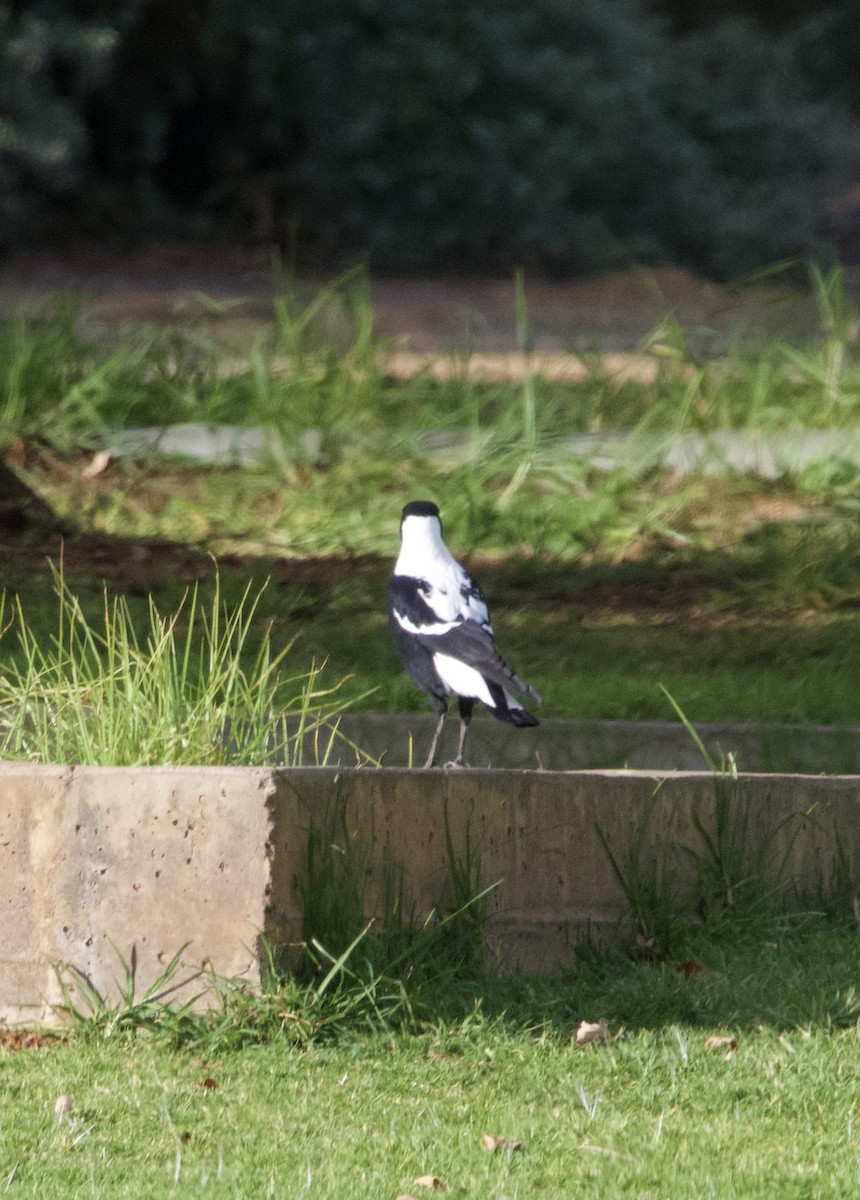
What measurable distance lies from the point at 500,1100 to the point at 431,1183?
48 cm

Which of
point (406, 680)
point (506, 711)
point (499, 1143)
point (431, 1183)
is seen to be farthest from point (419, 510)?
point (431, 1183)

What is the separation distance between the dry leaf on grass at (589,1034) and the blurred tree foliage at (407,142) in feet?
49.3

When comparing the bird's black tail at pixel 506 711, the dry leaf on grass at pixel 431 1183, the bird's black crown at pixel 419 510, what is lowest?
the dry leaf on grass at pixel 431 1183

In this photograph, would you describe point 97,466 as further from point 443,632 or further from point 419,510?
point 443,632

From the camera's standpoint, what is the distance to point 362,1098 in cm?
384

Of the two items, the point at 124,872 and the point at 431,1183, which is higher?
the point at 124,872

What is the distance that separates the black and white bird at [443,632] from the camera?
4.52 meters

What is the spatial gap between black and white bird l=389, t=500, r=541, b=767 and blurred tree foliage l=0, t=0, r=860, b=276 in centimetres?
1396

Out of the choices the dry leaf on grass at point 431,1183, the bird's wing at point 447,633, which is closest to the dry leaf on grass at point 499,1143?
the dry leaf on grass at point 431,1183

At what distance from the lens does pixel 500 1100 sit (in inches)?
152

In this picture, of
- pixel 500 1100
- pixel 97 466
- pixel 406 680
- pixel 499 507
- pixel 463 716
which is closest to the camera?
pixel 500 1100

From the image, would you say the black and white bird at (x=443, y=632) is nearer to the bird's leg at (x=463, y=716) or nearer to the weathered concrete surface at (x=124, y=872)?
the bird's leg at (x=463, y=716)

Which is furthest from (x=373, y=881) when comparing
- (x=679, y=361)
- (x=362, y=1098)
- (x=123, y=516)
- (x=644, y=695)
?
(x=679, y=361)

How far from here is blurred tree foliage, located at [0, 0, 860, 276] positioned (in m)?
19.4
